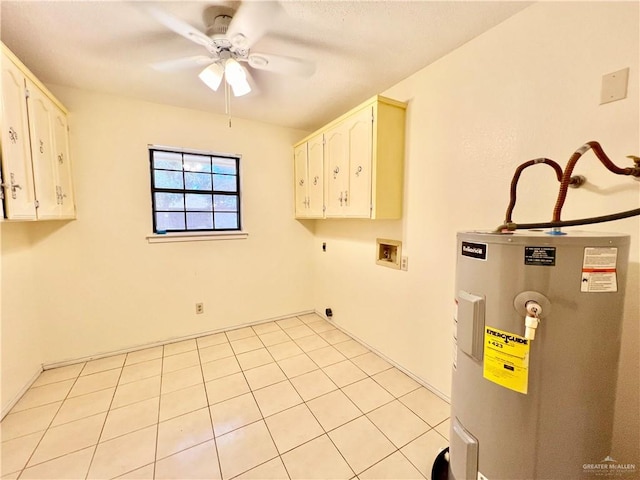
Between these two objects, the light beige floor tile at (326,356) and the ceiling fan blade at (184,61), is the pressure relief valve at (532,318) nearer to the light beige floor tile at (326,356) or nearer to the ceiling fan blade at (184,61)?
the light beige floor tile at (326,356)

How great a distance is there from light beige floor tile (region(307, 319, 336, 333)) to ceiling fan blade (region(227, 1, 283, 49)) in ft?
9.22

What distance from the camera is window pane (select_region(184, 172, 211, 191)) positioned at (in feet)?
9.55

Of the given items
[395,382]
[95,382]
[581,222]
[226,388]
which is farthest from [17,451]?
[581,222]

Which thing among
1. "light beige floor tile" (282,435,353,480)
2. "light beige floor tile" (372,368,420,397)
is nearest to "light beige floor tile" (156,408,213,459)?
"light beige floor tile" (282,435,353,480)

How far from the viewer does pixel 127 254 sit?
2.61 m

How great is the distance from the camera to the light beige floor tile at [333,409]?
5.74 feet

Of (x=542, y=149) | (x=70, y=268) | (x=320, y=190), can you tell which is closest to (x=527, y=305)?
(x=542, y=149)

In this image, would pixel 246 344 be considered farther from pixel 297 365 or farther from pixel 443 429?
pixel 443 429

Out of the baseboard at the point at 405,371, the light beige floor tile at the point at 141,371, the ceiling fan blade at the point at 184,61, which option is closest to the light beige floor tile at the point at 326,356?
the baseboard at the point at 405,371

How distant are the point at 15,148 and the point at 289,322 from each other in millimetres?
2848

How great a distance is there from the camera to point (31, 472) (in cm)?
139

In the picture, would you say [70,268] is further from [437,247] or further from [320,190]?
[437,247]

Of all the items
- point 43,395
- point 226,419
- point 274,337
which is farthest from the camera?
point 274,337

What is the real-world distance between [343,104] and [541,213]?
205cm
